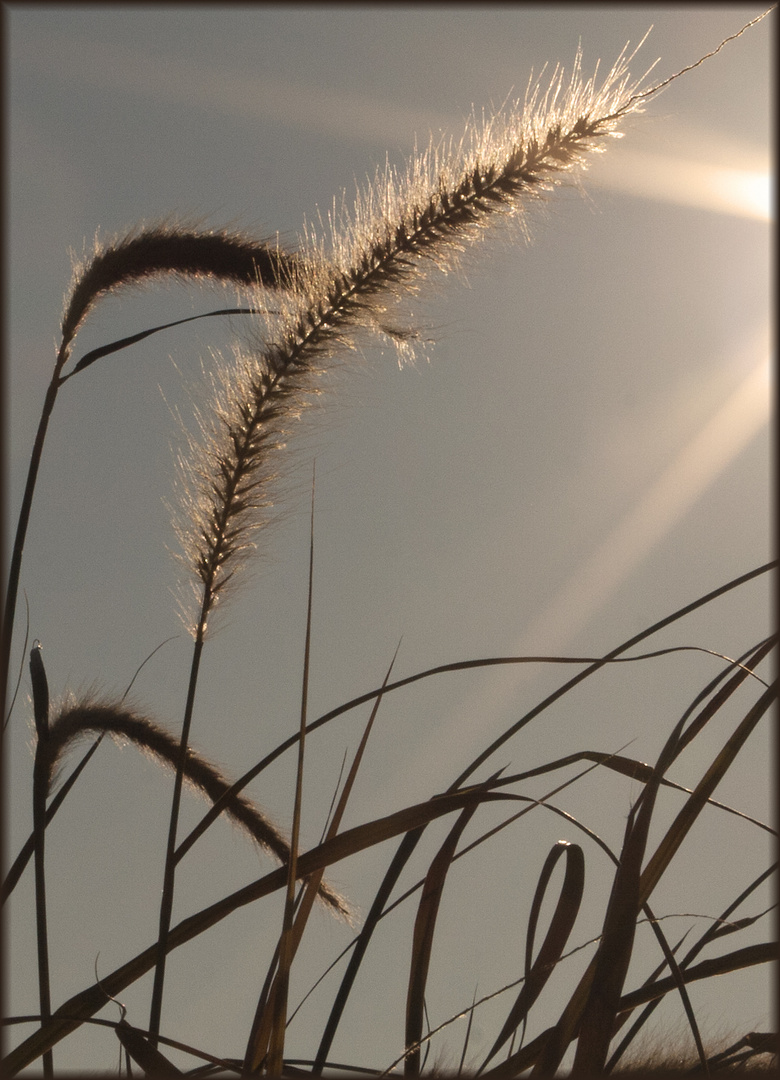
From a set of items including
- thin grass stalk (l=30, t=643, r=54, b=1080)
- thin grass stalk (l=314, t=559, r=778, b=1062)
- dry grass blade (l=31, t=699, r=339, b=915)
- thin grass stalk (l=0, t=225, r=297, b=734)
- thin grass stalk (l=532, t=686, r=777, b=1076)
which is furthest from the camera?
thin grass stalk (l=0, t=225, r=297, b=734)

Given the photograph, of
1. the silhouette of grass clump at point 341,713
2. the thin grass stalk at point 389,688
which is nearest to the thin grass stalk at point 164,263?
the silhouette of grass clump at point 341,713

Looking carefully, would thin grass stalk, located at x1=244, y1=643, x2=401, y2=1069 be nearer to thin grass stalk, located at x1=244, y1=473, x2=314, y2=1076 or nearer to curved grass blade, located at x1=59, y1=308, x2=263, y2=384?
thin grass stalk, located at x1=244, y1=473, x2=314, y2=1076

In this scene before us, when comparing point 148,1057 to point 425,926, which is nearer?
point 148,1057

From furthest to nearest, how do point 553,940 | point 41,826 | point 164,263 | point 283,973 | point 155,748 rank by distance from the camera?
point 164,263, point 155,748, point 41,826, point 553,940, point 283,973

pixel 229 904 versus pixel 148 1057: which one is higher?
pixel 229 904

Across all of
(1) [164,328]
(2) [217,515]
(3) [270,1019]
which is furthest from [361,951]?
(1) [164,328]

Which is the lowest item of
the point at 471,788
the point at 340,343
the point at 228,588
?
the point at 471,788

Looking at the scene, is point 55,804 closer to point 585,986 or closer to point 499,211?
point 585,986

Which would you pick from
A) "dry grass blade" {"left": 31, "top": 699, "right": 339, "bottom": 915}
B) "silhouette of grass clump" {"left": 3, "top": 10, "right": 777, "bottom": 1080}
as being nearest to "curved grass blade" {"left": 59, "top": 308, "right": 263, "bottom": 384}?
"silhouette of grass clump" {"left": 3, "top": 10, "right": 777, "bottom": 1080}

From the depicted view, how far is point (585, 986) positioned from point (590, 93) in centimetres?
115

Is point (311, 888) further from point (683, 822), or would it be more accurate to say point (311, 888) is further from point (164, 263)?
point (164, 263)

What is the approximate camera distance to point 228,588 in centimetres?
128

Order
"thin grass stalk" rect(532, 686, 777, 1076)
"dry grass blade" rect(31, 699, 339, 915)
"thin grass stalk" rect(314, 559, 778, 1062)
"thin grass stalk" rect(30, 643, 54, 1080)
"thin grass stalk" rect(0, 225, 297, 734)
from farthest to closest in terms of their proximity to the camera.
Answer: "thin grass stalk" rect(0, 225, 297, 734) < "dry grass blade" rect(31, 699, 339, 915) < "thin grass stalk" rect(30, 643, 54, 1080) < "thin grass stalk" rect(314, 559, 778, 1062) < "thin grass stalk" rect(532, 686, 777, 1076)

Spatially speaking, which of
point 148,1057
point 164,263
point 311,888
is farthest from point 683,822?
point 164,263
